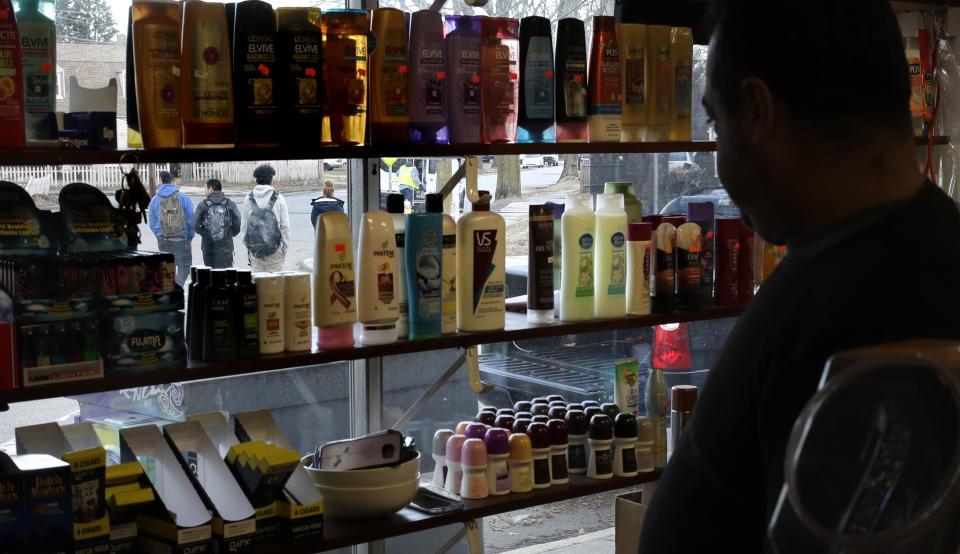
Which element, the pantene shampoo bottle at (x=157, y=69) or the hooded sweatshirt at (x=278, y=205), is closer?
the pantene shampoo bottle at (x=157, y=69)

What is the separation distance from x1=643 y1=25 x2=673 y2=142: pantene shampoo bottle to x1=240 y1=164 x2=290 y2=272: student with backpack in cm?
95

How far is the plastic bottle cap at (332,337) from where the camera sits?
2.08 meters

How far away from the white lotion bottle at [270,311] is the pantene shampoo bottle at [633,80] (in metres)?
0.95

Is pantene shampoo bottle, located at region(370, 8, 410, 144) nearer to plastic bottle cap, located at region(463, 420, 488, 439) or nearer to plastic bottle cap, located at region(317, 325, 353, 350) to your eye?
plastic bottle cap, located at region(317, 325, 353, 350)

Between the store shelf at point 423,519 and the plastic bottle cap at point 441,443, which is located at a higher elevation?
the plastic bottle cap at point 441,443

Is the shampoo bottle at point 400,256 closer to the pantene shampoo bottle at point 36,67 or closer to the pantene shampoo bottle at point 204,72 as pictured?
the pantene shampoo bottle at point 204,72

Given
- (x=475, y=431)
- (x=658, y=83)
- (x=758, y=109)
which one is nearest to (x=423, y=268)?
(x=475, y=431)

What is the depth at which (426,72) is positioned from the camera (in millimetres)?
2098

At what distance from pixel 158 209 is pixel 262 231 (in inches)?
10.4

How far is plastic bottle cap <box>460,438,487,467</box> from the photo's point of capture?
2.30 meters

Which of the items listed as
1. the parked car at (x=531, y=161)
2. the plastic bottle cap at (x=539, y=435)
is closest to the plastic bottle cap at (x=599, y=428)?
the plastic bottle cap at (x=539, y=435)

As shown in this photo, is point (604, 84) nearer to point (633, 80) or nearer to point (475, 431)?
point (633, 80)

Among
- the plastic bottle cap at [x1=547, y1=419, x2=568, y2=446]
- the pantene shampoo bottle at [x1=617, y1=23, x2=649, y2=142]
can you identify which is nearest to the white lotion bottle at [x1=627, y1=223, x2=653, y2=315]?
the pantene shampoo bottle at [x1=617, y1=23, x2=649, y2=142]

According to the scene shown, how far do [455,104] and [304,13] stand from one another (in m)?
0.39
